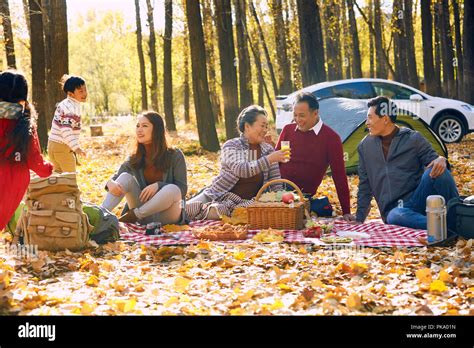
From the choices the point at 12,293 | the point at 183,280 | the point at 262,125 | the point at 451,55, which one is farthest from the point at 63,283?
the point at 451,55

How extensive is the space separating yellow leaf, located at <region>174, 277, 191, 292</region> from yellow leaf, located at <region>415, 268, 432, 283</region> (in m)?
1.73

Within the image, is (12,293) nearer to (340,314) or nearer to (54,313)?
(54,313)

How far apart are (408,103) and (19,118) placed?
12.5m

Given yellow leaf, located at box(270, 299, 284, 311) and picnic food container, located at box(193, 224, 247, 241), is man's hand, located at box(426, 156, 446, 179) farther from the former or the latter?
yellow leaf, located at box(270, 299, 284, 311)

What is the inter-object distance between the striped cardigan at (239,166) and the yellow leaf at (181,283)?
2871 millimetres

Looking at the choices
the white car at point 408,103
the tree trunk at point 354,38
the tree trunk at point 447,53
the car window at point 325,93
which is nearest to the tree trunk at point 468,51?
the white car at point 408,103

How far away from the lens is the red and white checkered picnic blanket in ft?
22.7

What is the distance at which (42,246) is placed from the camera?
265 inches

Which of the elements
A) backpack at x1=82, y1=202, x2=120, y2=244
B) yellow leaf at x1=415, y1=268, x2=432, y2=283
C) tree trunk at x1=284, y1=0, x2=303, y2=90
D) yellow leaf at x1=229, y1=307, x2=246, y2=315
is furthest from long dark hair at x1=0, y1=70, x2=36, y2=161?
tree trunk at x1=284, y1=0, x2=303, y2=90

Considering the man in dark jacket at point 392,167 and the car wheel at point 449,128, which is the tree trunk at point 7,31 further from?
the man in dark jacket at point 392,167

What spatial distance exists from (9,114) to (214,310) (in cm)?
267

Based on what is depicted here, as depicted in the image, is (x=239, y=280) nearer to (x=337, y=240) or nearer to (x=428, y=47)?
(x=337, y=240)

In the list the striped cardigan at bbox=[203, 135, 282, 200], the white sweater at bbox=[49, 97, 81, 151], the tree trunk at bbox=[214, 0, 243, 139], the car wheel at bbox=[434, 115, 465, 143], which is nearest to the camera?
the striped cardigan at bbox=[203, 135, 282, 200]

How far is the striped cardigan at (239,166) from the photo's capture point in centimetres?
829
